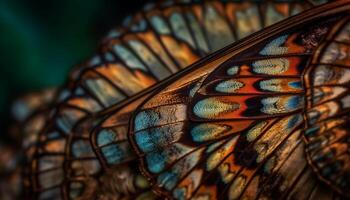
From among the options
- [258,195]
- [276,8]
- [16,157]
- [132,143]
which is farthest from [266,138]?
[16,157]

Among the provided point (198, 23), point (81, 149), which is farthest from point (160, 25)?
point (81, 149)

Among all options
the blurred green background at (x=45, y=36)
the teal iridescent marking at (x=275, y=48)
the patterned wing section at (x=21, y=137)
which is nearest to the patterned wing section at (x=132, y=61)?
the patterned wing section at (x=21, y=137)

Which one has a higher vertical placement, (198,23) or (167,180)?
(198,23)

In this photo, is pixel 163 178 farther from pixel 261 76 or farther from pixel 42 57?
pixel 42 57

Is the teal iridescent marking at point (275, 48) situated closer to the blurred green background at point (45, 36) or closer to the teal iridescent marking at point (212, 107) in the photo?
the teal iridescent marking at point (212, 107)

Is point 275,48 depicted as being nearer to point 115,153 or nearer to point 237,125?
point 237,125
